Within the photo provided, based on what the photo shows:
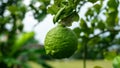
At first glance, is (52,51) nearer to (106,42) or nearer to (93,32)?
(93,32)

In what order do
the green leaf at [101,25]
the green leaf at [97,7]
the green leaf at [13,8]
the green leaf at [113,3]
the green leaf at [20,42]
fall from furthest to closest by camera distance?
the green leaf at [20,42]
the green leaf at [13,8]
the green leaf at [101,25]
the green leaf at [97,7]
the green leaf at [113,3]

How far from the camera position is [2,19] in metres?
1.56

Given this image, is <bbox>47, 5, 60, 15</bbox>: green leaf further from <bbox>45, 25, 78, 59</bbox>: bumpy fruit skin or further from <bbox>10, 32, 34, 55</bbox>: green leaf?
<bbox>10, 32, 34, 55</bbox>: green leaf

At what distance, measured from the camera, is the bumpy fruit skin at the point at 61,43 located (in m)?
0.69

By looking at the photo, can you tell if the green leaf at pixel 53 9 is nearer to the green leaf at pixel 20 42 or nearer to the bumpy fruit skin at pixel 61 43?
the bumpy fruit skin at pixel 61 43

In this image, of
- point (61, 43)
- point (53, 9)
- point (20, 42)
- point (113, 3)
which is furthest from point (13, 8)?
point (20, 42)

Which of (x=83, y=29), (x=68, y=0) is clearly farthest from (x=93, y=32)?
(x=68, y=0)

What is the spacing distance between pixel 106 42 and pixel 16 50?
4905mm

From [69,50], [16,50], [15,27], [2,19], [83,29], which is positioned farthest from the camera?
[16,50]

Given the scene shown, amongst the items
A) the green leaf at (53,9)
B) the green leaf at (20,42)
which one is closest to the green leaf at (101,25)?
the green leaf at (53,9)

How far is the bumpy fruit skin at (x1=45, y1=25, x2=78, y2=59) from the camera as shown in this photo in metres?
0.69

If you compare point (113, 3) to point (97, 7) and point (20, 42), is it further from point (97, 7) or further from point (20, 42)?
point (20, 42)

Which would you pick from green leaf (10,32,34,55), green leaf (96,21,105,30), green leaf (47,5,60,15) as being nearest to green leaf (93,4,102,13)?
green leaf (96,21,105,30)

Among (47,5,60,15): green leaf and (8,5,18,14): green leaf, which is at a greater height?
(8,5,18,14): green leaf
